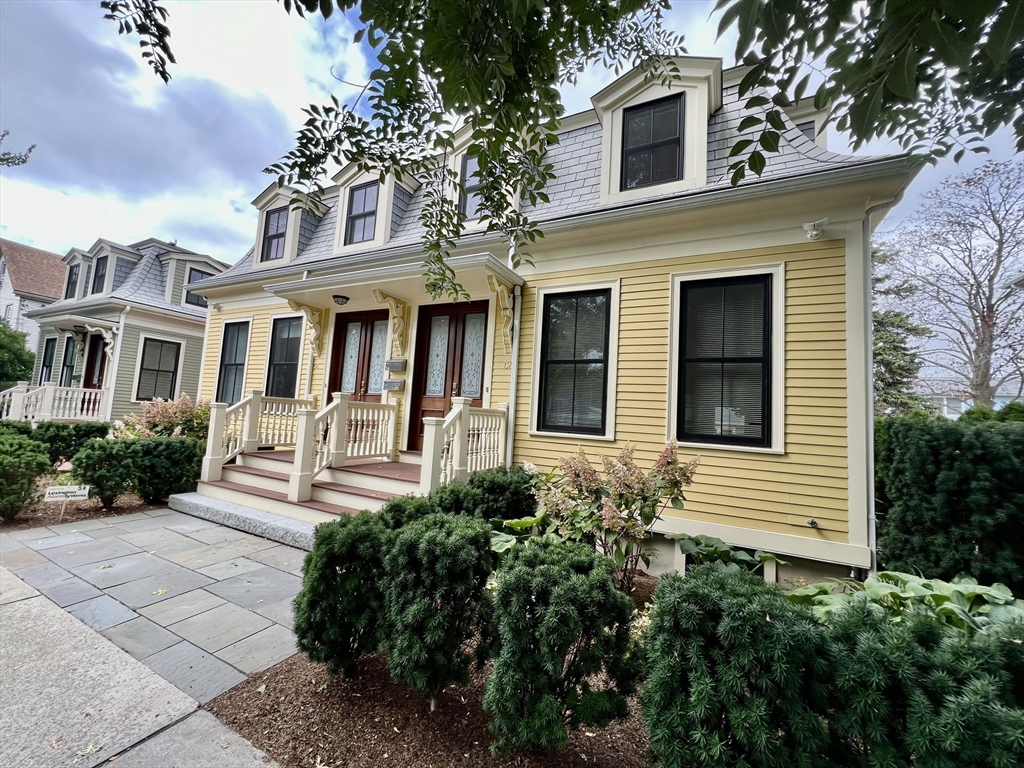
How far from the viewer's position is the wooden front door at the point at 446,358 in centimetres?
627

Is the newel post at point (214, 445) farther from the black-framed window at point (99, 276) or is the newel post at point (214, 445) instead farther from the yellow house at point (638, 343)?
the black-framed window at point (99, 276)

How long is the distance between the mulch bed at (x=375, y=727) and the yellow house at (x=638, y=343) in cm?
231

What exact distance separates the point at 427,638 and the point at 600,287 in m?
4.37

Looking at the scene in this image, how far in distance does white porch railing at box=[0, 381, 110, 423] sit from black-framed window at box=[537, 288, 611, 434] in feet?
42.0

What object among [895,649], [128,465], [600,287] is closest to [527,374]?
[600,287]

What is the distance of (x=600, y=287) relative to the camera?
5.24 m

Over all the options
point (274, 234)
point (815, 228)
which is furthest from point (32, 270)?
point (815, 228)

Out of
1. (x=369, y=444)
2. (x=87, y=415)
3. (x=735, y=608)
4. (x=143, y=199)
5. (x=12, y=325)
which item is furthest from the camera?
(x=12, y=325)

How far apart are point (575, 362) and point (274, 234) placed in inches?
290

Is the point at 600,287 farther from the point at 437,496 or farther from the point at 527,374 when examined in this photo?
the point at 437,496

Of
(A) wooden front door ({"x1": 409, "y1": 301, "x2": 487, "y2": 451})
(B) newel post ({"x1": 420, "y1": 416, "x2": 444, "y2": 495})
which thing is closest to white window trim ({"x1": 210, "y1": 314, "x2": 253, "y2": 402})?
(A) wooden front door ({"x1": 409, "y1": 301, "x2": 487, "y2": 451})

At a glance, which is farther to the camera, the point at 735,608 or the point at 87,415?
the point at 87,415

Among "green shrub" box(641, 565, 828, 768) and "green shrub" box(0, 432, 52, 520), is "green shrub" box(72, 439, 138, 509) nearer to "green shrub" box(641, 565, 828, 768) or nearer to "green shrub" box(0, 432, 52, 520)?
"green shrub" box(0, 432, 52, 520)

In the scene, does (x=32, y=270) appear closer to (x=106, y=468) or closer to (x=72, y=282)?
(x=72, y=282)
